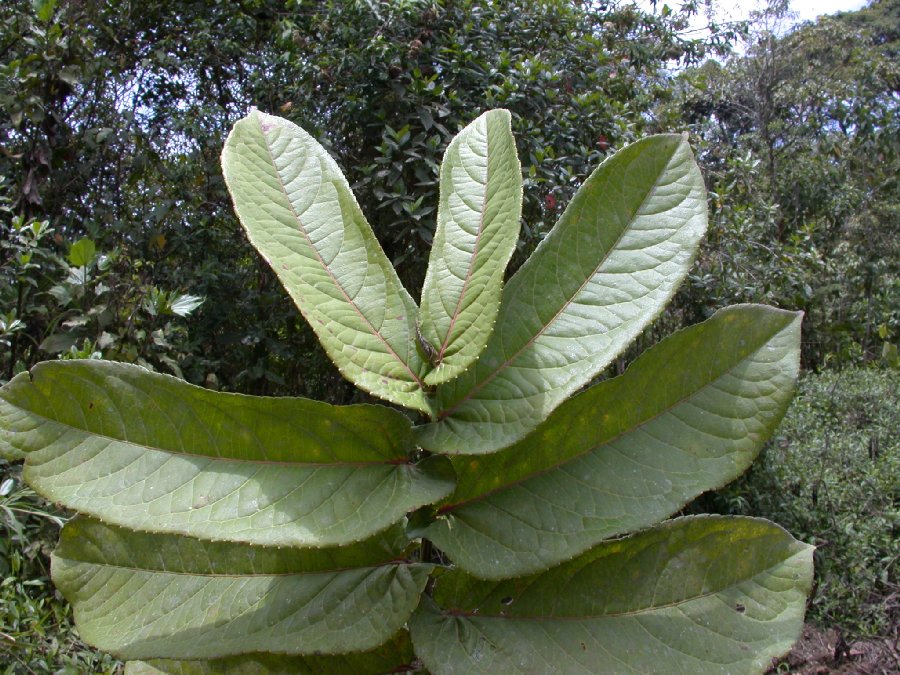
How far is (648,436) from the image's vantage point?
0.44m

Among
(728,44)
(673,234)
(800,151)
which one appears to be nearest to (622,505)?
(673,234)

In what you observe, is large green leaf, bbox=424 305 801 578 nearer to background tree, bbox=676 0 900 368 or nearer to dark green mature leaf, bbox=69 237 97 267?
dark green mature leaf, bbox=69 237 97 267

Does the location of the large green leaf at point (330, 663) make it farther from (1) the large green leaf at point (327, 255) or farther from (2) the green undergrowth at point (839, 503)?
(2) the green undergrowth at point (839, 503)

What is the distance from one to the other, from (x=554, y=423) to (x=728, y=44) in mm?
7251

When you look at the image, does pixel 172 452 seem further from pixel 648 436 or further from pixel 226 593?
pixel 648 436

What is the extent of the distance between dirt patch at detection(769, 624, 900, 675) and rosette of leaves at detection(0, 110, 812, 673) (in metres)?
3.82

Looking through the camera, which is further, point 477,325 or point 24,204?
point 24,204

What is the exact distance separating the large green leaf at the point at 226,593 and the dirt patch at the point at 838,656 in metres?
3.88

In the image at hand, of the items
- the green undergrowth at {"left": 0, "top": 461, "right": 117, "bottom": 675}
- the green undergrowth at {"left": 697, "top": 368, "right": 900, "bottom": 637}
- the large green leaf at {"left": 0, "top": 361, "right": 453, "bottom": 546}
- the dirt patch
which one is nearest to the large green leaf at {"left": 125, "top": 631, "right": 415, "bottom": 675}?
the large green leaf at {"left": 0, "top": 361, "right": 453, "bottom": 546}

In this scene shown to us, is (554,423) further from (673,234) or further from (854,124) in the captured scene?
(854,124)

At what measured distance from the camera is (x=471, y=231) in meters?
0.47

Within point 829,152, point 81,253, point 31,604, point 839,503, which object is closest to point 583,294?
point 31,604

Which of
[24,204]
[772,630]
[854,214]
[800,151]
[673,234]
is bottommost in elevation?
[854,214]

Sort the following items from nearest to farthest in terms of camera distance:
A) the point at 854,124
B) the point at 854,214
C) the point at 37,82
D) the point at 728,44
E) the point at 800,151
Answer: the point at 37,82 → the point at 728,44 → the point at 854,124 → the point at 854,214 → the point at 800,151
